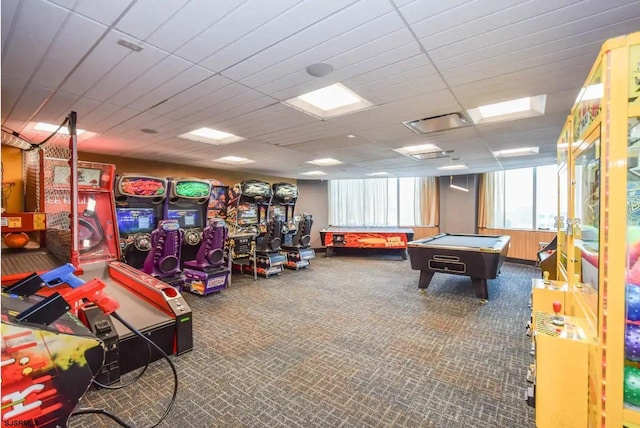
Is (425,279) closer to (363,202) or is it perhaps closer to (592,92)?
(592,92)

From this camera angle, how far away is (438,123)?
353 centimetres

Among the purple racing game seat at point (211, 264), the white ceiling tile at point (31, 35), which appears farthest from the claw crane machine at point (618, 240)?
the purple racing game seat at point (211, 264)

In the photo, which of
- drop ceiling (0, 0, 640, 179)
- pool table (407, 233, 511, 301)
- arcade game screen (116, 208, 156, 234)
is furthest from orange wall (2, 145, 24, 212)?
pool table (407, 233, 511, 301)

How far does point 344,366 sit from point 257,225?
4.50 meters

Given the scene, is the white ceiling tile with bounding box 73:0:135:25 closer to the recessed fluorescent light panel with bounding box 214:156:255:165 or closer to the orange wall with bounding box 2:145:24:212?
the recessed fluorescent light panel with bounding box 214:156:255:165

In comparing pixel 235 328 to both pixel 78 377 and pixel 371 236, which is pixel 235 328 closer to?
pixel 78 377

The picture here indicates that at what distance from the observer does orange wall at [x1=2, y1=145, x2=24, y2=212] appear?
438cm

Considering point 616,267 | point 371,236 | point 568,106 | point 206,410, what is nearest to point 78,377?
point 206,410

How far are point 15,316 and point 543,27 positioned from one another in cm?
280

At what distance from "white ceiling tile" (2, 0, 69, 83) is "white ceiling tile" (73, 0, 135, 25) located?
0.11 metres

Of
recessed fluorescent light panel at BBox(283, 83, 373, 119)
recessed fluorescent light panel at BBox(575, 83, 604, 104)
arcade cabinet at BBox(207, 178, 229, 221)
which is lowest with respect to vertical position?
arcade cabinet at BBox(207, 178, 229, 221)

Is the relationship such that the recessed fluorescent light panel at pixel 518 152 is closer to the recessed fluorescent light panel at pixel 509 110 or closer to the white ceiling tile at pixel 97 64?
the recessed fluorescent light panel at pixel 509 110

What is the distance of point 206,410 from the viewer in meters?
2.18

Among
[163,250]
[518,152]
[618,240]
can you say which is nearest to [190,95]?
[163,250]
